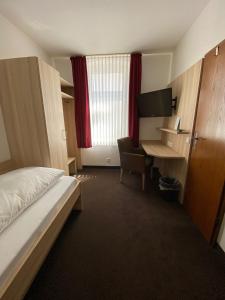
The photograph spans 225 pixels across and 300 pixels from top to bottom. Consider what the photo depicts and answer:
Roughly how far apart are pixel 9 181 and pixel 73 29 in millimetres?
2358

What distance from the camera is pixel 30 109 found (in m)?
1.76

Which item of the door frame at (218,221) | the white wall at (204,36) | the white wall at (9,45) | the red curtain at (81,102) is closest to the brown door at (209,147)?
the door frame at (218,221)

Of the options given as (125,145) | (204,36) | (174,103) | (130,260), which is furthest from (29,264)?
(204,36)

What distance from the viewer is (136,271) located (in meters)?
1.24

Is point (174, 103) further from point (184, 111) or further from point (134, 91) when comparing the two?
point (134, 91)

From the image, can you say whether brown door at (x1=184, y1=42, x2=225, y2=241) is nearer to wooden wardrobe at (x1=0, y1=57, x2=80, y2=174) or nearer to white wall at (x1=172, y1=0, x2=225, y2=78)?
white wall at (x1=172, y1=0, x2=225, y2=78)

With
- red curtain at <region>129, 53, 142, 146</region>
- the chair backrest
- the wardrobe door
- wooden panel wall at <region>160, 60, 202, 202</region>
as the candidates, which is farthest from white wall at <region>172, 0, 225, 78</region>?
the wardrobe door

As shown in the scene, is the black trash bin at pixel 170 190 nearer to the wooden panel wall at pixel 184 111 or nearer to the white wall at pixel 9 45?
the wooden panel wall at pixel 184 111

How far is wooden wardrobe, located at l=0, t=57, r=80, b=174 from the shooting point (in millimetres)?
1646

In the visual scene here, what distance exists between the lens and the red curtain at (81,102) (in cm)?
301

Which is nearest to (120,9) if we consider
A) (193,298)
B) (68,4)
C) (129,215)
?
(68,4)

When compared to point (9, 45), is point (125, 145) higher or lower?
lower

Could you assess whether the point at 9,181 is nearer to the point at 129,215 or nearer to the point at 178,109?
the point at 129,215

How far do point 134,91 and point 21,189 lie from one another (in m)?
2.79
